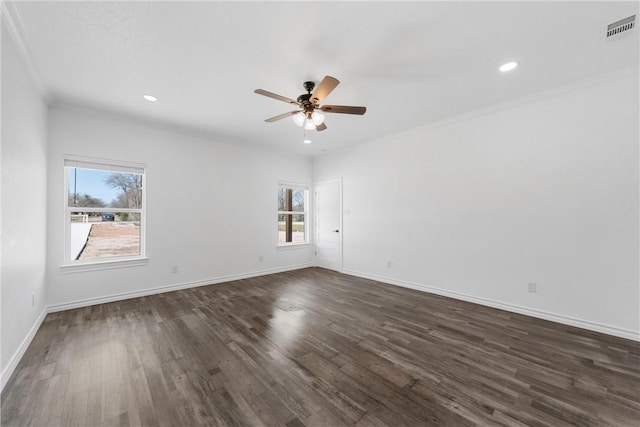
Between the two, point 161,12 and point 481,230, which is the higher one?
point 161,12

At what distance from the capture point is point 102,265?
3.61 meters

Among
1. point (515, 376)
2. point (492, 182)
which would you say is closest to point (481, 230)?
point (492, 182)

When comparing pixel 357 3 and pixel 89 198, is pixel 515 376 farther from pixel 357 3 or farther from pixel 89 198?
pixel 89 198

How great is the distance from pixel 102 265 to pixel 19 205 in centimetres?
165

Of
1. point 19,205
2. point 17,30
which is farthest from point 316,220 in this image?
point 17,30

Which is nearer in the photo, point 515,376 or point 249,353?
point 515,376

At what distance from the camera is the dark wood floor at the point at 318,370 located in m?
1.61

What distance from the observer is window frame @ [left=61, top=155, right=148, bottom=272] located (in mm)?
3400

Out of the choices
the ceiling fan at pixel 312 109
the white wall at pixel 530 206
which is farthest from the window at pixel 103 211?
the white wall at pixel 530 206

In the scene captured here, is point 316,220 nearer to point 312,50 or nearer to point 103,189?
point 103,189

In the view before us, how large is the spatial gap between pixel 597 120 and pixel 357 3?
3.05 metres

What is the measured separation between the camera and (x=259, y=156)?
5.32 metres

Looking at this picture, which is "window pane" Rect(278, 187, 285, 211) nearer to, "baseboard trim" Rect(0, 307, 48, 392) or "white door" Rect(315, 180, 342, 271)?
"white door" Rect(315, 180, 342, 271)

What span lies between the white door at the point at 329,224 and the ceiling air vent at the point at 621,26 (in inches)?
164
